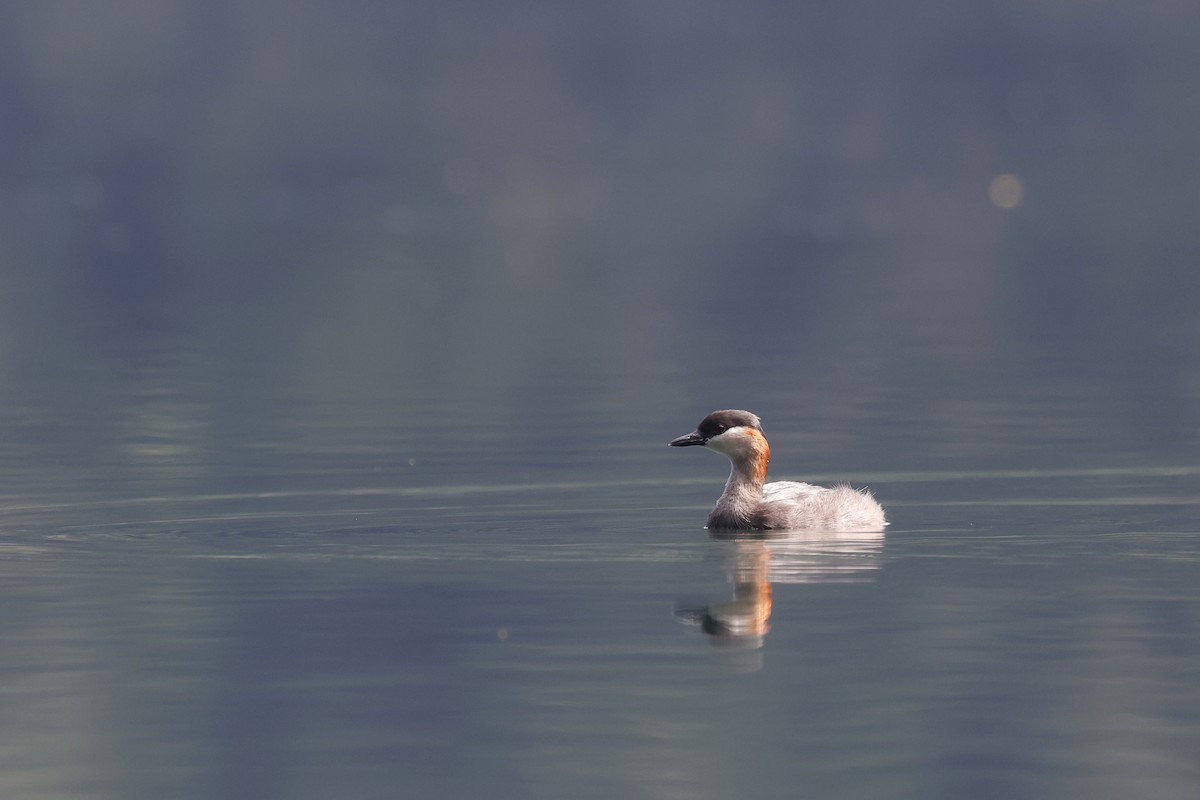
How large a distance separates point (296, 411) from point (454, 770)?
19.7 meters

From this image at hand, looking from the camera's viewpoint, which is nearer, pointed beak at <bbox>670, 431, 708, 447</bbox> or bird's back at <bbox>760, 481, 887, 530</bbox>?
bird's back at <bbox>760, 481, 887, 530</bbox>

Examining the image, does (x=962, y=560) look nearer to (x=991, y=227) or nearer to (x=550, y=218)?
(x=991, y=227)

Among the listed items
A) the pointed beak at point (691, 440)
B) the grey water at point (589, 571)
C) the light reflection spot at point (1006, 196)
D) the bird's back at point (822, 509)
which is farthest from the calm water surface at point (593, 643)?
the light reflection spot at point (1006, 196)

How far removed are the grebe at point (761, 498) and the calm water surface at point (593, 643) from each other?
0.83ft

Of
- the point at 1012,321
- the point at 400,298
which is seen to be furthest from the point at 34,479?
the point at 400,298

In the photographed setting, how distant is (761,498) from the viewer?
20.8 m

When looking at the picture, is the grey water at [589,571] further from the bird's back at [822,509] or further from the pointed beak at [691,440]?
the pointed beak at [691,440]

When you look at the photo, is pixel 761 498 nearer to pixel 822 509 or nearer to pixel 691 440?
pixel 822 509

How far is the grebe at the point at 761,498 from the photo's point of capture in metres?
20.4

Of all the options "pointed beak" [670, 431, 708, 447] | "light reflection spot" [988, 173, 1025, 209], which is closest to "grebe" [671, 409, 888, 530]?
"pointed beak" [670, 431, 708, 447]

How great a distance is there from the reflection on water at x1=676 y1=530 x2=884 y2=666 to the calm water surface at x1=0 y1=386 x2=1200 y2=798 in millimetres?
47

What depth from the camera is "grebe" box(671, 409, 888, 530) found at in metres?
20.4

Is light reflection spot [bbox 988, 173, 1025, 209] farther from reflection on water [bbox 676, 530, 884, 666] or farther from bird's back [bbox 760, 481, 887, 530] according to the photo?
reflection on water [bbox 676, 530, 884, 666]

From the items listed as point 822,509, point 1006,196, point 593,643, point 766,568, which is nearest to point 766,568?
point 766,568
